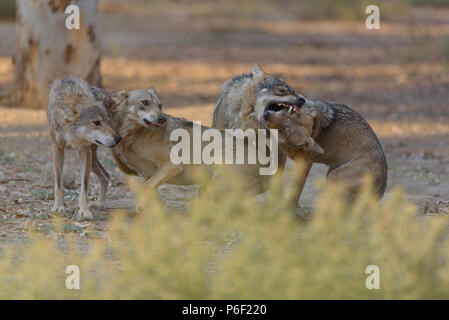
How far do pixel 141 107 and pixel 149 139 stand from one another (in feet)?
1.19

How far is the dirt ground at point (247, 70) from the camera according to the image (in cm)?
988

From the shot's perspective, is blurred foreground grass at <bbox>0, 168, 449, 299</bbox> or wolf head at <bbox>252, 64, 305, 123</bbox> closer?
blurred foreground grass at <bbox>0, 168, 449, 299</bbox>

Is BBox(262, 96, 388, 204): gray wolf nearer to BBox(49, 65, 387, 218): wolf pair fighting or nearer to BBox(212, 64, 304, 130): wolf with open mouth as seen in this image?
BBox(49, 65, 387, 218): wolf pair fighting

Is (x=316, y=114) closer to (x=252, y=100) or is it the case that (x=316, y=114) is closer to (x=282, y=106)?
(x=282, y=106)

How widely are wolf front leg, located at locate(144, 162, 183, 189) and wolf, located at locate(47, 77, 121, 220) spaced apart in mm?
642

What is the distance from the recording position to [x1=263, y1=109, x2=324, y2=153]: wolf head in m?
8.44

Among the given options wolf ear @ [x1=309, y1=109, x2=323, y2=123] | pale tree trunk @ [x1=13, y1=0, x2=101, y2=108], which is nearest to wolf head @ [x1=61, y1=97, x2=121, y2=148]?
wolf ear @ [x1=309, y1=109, x2=323, y2=123]

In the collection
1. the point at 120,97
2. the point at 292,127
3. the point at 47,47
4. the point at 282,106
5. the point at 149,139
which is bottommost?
the point at 149,139

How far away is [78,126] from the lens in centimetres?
805

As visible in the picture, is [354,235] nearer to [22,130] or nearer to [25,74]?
[22,130]

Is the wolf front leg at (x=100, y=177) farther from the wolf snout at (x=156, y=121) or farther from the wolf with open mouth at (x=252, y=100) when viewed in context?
the wolf with open mouth at (x=252, y=100)

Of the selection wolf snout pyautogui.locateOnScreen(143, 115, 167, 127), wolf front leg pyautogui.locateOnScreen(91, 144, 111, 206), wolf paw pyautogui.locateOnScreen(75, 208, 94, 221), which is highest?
wolf snout pyautogui.locateOnScreen(143, 115, 167, 127)

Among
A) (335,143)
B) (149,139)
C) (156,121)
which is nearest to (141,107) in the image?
(156,121)
